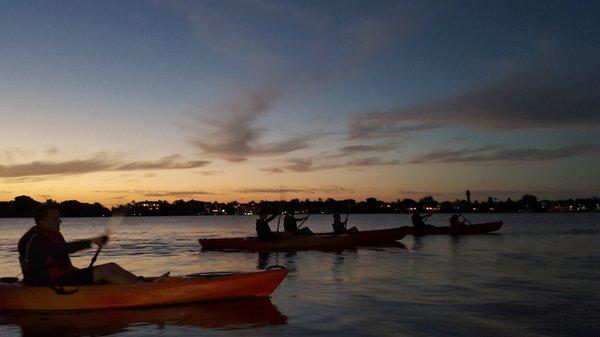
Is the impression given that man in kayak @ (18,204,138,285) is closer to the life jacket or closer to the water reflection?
the life jacket

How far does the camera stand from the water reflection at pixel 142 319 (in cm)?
946

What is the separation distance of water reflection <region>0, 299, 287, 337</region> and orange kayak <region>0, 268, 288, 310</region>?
15cm

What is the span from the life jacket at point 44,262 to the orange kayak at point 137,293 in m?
0.28

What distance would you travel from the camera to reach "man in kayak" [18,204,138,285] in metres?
9.54

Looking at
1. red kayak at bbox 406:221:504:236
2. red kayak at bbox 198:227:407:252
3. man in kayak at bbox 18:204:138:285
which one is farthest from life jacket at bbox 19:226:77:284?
red kayak at bbox 406:221:504:236

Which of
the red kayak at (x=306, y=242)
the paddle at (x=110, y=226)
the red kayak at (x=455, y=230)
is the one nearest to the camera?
the paddle at (x=110, y=226)

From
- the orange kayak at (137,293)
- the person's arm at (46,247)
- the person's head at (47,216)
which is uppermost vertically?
the person's head at (47,216)

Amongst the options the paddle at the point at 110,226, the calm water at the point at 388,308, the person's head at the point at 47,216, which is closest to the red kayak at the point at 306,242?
the calm water at the point at 388,308

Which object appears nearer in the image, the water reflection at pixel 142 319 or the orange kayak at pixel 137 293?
the water reflection at pixel 142 319

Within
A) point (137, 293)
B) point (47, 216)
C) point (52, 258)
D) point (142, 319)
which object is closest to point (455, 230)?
point (137, 293)

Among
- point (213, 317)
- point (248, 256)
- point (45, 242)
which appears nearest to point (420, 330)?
point (213, 317)

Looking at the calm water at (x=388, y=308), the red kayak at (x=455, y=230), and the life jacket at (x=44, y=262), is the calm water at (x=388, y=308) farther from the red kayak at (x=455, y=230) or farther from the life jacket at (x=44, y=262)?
the red kayak at (x=455, y=230)

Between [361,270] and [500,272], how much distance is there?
4.39 m

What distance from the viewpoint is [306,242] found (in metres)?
24.5
